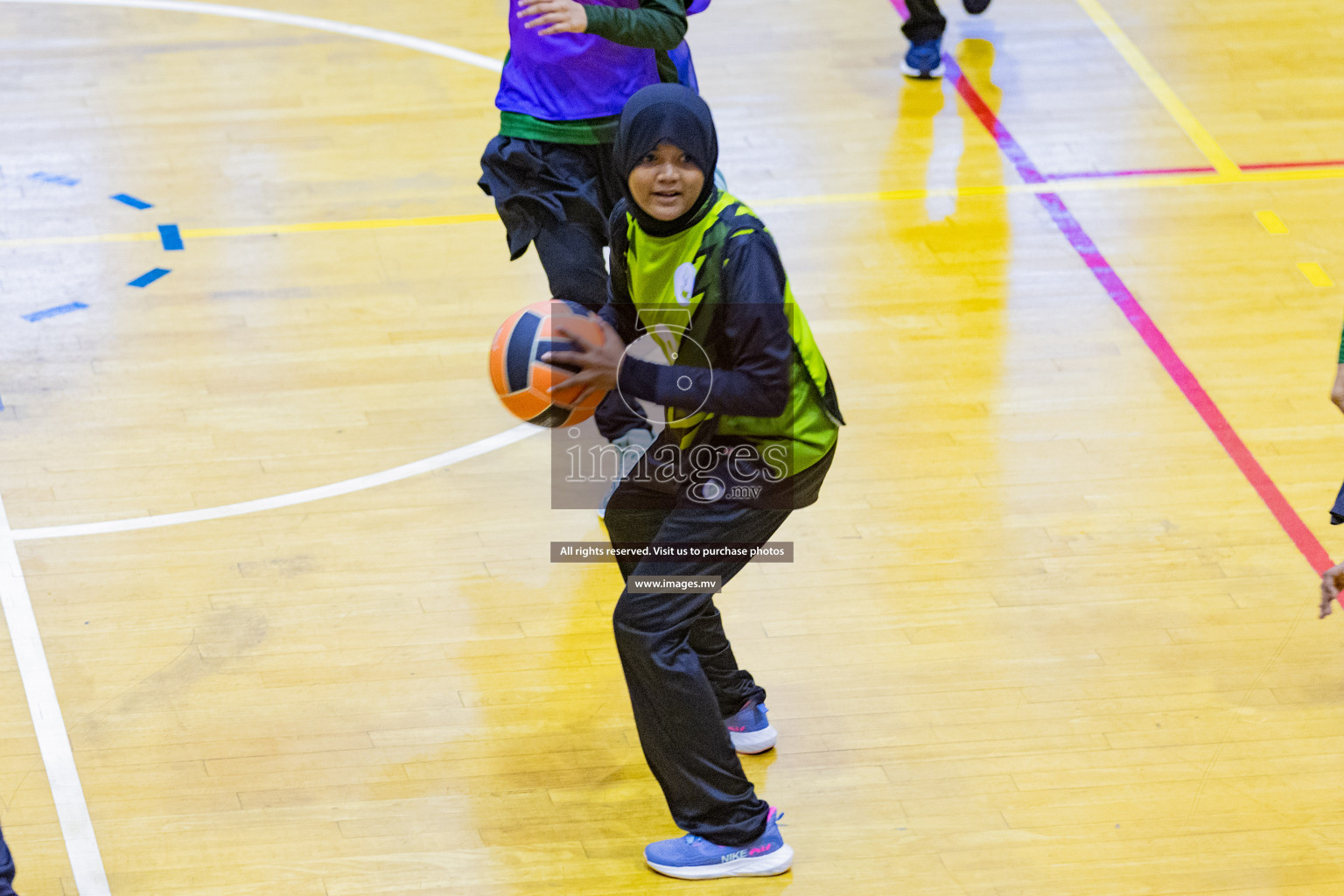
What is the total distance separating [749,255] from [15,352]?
3630mm

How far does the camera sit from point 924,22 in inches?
308

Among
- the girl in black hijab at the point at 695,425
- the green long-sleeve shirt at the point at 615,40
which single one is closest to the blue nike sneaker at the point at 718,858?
the girl in black hijab at the point at 695,425

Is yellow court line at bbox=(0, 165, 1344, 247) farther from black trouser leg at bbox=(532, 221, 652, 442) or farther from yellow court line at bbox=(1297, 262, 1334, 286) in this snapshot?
black trouser leg at bbox=(532, 221, 652, 442)

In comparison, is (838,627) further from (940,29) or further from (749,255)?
(940,29)

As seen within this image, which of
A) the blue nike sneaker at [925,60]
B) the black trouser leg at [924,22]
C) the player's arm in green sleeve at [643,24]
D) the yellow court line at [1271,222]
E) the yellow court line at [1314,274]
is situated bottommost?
the yellow court line at [1314,274]

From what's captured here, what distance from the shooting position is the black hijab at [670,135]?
344 cm

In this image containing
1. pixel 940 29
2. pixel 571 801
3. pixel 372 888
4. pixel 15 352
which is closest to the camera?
pixel 372 888

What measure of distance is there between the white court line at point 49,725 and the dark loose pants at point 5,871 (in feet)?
0.99

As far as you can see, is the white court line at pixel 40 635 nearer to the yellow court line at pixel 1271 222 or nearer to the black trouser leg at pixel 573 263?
the black trouser leg at pixel 573 263

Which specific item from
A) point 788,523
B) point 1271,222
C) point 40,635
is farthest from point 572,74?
point 1271,222

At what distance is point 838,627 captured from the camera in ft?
15.4

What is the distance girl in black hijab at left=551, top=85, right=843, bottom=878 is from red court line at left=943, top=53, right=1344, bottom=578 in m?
2.15

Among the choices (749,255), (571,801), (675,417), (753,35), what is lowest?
(571,801)

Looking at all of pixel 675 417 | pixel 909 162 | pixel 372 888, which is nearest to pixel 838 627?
pixel 675 417
